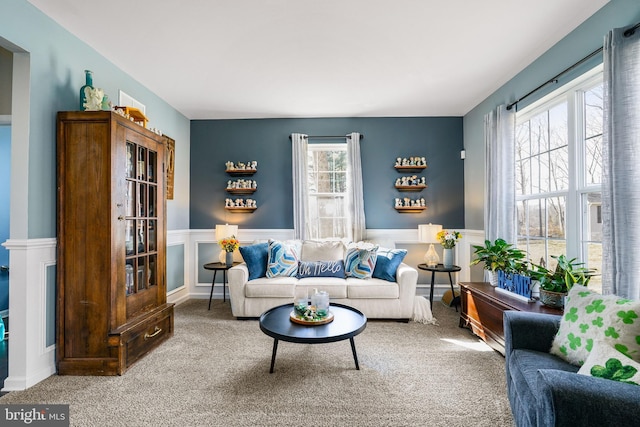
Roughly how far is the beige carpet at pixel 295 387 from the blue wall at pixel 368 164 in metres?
2.05

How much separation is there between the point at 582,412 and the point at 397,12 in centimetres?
254

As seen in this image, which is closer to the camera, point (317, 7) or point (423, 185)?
point (317, 7)

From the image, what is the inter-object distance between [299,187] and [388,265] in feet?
5.73

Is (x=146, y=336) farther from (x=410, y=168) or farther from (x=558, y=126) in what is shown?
(x=558, y=126)

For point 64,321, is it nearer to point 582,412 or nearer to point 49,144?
point 49,144

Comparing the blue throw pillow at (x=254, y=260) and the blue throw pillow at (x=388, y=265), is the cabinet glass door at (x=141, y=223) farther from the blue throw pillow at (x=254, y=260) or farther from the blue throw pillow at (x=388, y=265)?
the blue throw pillow at (x=388, y=265)

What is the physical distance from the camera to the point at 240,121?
4.79 meters

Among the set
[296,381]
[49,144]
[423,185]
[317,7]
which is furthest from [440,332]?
[49,144]

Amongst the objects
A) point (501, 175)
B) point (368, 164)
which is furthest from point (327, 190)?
point (501, 175)

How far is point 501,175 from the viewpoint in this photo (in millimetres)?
3379

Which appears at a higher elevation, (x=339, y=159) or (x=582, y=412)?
(x=339, y=159)

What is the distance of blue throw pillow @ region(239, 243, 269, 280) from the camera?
3.81 metres

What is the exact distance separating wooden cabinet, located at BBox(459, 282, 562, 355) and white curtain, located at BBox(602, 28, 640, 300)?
53 centimetres

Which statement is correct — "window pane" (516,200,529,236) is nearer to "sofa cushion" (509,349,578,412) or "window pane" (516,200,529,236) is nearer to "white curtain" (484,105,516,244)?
"white curtain" (484,105,516,244)
